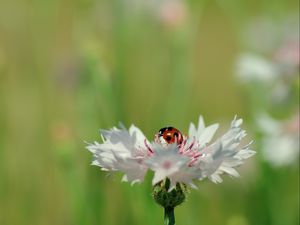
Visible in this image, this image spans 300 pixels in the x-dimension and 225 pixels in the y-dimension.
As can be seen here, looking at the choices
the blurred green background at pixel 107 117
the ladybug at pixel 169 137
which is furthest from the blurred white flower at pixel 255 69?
the ladybug at pixel 169 137

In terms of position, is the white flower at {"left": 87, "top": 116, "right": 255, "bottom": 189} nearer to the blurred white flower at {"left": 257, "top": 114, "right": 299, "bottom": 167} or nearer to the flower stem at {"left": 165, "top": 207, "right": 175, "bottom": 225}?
the flower stem at {"left": 165, "top": 207, "right": 175, "bottom": 225}

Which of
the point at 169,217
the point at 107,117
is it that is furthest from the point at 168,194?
the point at 107,117

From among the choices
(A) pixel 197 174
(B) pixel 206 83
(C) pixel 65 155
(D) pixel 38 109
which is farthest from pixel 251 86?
(B) pixel 206 83

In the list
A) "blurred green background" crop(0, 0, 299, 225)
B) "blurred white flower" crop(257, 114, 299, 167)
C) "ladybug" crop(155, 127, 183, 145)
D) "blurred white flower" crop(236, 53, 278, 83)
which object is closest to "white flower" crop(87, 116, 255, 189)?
"ladybug" crop(155, 127, 183, 145)

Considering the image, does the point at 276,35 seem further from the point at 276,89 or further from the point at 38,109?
the point at 38,109

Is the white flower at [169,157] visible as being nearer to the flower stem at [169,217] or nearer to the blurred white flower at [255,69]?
the flower stem at [169,217]
